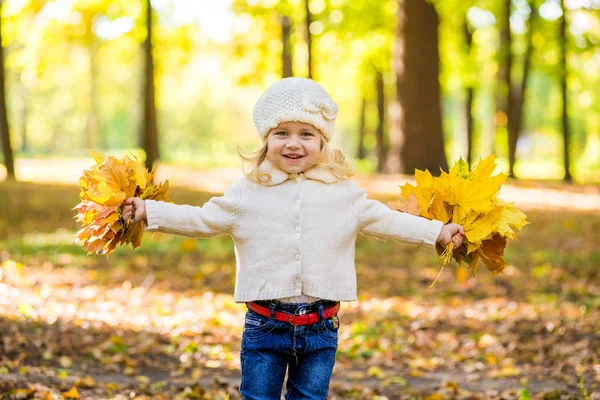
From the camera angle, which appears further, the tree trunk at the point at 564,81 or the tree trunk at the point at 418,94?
the tree trunk at the point at 564,81

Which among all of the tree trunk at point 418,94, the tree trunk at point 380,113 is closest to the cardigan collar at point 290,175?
the tree trunk at point 418,94

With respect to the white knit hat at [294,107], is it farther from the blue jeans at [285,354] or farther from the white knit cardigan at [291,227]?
the blue jeans at [285,354]

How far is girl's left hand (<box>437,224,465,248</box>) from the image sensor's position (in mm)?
3504

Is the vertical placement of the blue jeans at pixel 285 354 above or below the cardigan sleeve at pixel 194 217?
below

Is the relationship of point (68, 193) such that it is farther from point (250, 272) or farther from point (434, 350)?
point (250, 272)

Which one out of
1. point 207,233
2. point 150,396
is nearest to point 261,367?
point 207,233

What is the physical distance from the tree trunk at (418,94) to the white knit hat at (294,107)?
539 inches

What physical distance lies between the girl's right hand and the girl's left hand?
1.38m

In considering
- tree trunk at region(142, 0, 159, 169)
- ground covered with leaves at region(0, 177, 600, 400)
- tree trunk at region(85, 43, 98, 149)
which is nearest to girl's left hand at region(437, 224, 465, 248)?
ground covered with leaves at region(0, 177, 600, 400)

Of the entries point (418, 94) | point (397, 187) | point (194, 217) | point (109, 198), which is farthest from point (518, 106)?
point (109, 198)

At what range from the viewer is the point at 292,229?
3.34m

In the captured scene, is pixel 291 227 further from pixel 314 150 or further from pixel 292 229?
pixel 314 150

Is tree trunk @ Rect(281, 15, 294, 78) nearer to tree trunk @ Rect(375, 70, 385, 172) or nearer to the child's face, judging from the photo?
tree trunk @ Rect(375, 70, 385, 172)

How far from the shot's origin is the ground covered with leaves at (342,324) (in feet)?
17.4
